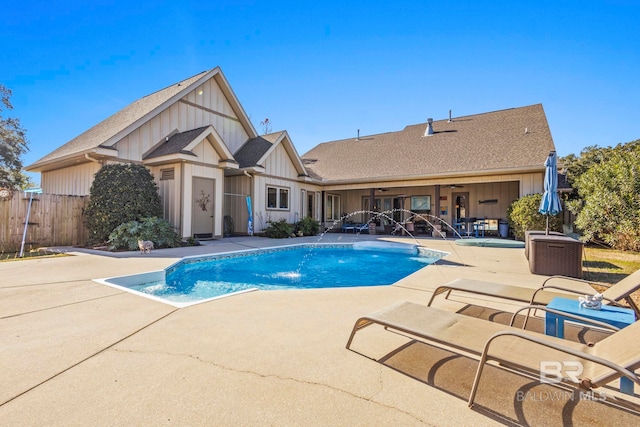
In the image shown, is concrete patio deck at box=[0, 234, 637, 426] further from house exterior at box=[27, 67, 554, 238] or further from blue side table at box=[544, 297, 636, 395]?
house exterior at box=[27, 67, 554, 238]

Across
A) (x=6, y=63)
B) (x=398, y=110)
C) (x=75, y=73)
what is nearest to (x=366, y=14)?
(x=398, y=110)

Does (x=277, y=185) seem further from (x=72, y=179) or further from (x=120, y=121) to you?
(x=72, y=179)

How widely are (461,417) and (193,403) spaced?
1646mm

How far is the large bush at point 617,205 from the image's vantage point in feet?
29.4

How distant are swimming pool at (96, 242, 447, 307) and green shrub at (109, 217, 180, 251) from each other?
2462 mm

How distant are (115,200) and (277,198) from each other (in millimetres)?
7301

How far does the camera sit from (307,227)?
50.9 feet

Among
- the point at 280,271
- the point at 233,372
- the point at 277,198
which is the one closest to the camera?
the point at 233,372

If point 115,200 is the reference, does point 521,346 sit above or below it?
below

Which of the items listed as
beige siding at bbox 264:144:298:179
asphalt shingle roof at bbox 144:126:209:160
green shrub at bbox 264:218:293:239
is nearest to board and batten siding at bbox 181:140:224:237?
asphalt shingle roof at bbox 144:126:209:160

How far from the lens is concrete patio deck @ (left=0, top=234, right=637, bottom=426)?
1875 mm

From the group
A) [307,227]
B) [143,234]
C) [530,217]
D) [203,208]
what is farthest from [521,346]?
[307,227]

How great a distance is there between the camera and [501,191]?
16750 millimetres

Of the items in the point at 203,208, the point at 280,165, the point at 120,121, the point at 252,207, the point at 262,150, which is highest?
the point at 120,121
